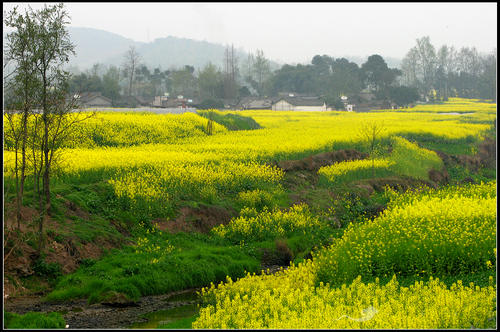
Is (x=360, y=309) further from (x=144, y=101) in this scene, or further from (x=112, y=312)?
(x=144, y=101)

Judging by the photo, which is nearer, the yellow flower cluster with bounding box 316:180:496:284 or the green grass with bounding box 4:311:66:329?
the green grass with bounding box 4:311:66:329

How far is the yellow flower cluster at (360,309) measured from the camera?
11.7 meters

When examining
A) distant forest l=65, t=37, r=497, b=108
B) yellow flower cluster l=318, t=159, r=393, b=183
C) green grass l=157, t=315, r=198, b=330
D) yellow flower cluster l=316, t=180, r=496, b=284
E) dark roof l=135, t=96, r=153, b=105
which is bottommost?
green grass l=157, t=315, r=198, b=330

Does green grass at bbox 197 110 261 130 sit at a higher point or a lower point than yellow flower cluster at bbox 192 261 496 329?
higher

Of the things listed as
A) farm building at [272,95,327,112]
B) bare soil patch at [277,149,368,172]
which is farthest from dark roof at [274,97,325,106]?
bare soil patch at [277,149,368,172]

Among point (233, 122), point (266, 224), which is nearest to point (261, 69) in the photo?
point (233, 122)

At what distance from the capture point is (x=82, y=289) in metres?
16.9

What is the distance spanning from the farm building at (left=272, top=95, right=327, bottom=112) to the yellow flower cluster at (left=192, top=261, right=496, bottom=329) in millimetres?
84962

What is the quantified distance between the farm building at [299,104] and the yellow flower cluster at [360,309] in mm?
84962

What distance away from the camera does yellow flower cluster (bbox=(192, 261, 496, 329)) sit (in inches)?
460

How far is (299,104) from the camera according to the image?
10056 cm

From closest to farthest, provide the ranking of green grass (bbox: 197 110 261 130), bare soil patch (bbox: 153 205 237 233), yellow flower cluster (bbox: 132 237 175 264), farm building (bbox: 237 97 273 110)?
1. yellow flower cluster (bbox: 132 237 175 264)
2. bare soil patch (bbox: 153 205 237 233)
3. green grass (bbox: 197 110 261 130)
4. farm building (bbox: 237 97 273 110)

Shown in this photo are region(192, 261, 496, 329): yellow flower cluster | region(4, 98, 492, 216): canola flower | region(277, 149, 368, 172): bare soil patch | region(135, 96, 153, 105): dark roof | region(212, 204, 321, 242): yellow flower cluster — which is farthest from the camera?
region(135, 96, 153, 105): dark roof

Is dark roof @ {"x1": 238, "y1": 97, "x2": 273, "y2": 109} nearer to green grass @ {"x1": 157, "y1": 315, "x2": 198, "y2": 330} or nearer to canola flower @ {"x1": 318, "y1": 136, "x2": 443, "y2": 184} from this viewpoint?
canola flower @ {"x1": 318, "y1": 136, "x2": 443, "y2": 184}
